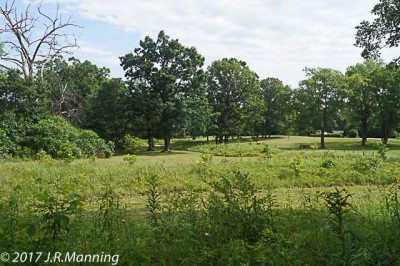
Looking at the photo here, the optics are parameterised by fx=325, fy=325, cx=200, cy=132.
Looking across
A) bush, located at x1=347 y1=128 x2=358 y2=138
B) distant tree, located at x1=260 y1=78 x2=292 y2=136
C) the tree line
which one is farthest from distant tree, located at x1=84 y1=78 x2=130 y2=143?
bush, located at x1=347 y1=128 x2=358 y2=138

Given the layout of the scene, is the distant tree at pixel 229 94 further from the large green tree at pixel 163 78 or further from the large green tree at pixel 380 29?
the large green tree at pixel 380 29

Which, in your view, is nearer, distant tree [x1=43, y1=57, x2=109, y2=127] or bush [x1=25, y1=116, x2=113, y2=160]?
bush [x1=25, y1=116, x2=113, y2=160]

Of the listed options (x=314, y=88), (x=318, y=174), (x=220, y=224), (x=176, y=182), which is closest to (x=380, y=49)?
(x=318, y=174)

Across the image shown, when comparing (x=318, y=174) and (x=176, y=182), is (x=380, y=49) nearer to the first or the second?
(x=318, y=174)

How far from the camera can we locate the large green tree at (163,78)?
1147 inches

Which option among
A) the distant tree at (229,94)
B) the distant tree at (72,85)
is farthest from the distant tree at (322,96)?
the distant tree at (72,85)

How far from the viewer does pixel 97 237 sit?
3.41 m

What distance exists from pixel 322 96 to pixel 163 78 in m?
21.4

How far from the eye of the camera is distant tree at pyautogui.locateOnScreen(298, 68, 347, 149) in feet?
130

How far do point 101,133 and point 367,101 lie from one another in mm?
32150

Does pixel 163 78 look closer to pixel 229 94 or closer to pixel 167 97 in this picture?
pixel 167 97

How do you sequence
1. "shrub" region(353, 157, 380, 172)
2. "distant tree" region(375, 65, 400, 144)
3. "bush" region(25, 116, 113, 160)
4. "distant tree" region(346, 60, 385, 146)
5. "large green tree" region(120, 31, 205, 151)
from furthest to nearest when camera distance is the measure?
1. "distant tree" region(346, 60, 385, 146)
2. "distant tree" region(375, 65, 400, 144)
3. "large green tree" region(120, 31, 205, 151)
4. "bush" region(25, 116, 113, 160)
5. "shrub" region(353, 157, 380, 172)

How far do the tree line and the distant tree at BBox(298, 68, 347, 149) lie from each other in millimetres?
117

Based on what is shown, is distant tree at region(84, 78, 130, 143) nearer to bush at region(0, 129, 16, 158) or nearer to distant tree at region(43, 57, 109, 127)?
distant tree at region(43, 57, 109, 127)
